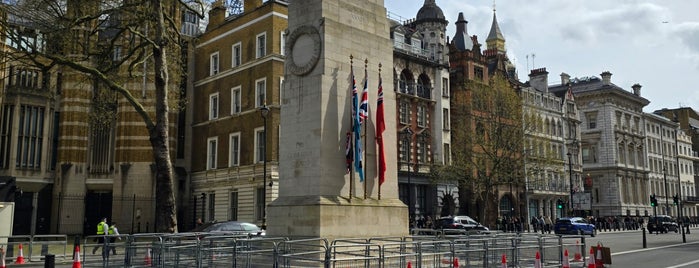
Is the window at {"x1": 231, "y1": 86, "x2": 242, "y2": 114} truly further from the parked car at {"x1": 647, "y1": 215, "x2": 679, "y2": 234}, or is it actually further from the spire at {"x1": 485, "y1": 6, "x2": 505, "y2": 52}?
the spire at {"x1": 485, "y1": 6, "x2": 505, "y2": 52}

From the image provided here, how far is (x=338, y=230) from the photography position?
15.5 m

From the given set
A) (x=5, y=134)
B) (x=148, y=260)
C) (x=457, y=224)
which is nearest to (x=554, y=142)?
(x=457, y=224)

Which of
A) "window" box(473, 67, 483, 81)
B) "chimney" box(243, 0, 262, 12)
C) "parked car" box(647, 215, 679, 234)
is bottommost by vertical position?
"parked car" box(647, 215, 679, 234)

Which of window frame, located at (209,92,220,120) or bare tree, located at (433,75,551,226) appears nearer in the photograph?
bare tree, located at (433,75,551,226)

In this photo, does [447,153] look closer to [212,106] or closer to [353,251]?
[212,106]

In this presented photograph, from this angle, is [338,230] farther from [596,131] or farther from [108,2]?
[596,131]

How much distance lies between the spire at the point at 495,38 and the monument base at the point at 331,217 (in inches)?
3010

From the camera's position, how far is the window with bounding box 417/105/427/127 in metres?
52.9

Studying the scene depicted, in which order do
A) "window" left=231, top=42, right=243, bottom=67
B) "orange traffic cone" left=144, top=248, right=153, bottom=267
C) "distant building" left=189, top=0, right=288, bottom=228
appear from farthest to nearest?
1. "window" left=231, top=42, right=243, bottom=67
2. "distant building" left=189, top=0, right=288, bottom=228
3. "orange traffic cone" left=144, top=248, right=153, bottom=267

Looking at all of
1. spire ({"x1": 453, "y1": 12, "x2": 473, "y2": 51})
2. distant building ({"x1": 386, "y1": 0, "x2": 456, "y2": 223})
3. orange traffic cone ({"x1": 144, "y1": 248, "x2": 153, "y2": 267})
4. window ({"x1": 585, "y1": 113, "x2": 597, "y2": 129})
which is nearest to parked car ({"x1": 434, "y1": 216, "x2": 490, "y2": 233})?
distant building ({"x1": 386, "y1": 0, "x2": 456, "y2": 223})

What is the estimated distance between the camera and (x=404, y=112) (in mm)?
51250

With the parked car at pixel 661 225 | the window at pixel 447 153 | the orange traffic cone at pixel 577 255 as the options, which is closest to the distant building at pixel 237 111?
the window at pixel 447 153

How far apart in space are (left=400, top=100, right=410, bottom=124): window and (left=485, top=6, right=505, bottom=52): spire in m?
42.2

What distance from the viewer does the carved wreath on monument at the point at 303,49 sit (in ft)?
53.9
